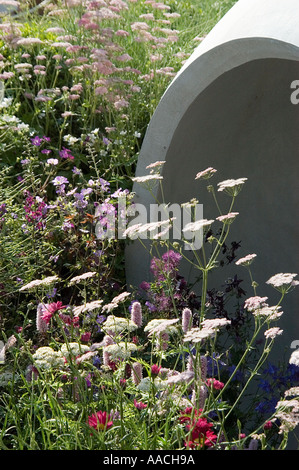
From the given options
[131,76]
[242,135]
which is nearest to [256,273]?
[242,135]

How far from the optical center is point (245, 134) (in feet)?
12.7

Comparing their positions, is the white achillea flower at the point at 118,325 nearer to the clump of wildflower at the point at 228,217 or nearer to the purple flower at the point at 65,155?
the clump of wildflower at the point at 228,217

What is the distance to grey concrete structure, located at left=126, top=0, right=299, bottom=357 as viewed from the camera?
2949mm

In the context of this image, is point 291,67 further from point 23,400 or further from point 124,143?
point 23,400

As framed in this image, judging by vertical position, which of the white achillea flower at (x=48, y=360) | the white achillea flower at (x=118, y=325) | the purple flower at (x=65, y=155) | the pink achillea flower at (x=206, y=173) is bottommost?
the white achillea flower at (x=48, y=360)

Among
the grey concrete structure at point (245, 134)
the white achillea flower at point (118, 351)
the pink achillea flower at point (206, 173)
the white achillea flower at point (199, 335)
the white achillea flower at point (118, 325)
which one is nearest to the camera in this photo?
the white achillea flower at point (199, 335)

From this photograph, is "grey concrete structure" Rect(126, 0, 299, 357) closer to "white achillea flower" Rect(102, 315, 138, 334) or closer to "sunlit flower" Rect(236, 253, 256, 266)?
"sunlit flower" Rect(236, 253, 256, 266)

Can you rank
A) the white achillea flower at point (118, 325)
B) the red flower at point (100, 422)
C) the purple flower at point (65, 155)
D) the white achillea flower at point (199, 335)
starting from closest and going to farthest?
the white achillea flower at point (199, 335) → the red flower at point (100, 422) → the white achillea flower at point (118, 325) → the purple flower at point (65, 155)

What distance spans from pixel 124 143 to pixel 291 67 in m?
1.03

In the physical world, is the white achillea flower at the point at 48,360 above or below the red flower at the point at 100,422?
above

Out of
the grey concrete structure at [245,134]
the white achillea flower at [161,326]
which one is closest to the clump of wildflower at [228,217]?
the white achillea flower at [161,326]

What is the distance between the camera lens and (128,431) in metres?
2.15

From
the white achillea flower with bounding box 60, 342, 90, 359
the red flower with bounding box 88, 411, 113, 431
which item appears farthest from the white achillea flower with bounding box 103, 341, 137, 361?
the red flower with bounding box 88, 411, 113, 431

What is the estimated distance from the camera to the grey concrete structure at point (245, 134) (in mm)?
2949
